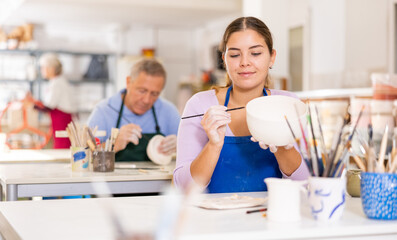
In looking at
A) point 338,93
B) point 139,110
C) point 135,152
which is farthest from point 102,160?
point 338,93

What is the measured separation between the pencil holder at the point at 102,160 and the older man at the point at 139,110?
0.56m

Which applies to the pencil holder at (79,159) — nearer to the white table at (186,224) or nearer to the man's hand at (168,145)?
the man's hand at (168,145)

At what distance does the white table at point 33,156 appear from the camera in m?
3.45

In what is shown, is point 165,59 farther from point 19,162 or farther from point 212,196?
point 212,196

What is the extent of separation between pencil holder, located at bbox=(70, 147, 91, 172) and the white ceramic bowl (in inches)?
48.2

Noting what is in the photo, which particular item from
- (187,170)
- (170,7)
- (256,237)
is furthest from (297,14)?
(256,237)

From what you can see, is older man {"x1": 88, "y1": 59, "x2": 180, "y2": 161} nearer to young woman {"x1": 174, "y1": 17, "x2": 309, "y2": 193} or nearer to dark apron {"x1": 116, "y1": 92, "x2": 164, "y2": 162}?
dark apron {"x1": 116, "y1": 92, "x2": 164, "y2": 162}

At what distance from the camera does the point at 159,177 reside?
9.09 feet

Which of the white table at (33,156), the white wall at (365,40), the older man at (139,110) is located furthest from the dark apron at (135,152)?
the white wall at (365,40)

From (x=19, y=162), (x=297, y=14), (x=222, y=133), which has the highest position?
(x=297, y=14)

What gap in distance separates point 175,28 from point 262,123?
9.51 m

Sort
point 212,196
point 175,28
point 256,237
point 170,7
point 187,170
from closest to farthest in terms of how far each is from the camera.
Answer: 1. point 256,237
2. point 212,196
3. point 187,170
4. point 170,7
5. point 175,28

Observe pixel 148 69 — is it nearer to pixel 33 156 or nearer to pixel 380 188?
pixel 33 156

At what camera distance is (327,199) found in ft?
4.84
